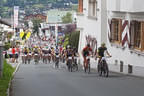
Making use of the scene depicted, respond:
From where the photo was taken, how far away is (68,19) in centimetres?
17462

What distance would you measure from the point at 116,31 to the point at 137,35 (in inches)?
192

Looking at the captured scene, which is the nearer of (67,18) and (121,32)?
(121,32)

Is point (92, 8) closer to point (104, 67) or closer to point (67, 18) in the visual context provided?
point (104, 67)

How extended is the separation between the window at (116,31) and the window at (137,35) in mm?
2774

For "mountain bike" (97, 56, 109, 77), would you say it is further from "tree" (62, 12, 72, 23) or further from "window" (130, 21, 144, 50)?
"tree" (62, 12, 72, 23)

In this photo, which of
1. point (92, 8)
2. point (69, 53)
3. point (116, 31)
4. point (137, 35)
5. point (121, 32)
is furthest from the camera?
point (92, 8)

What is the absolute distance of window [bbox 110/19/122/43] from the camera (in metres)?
30.5

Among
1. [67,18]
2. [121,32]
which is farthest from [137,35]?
[67,18]

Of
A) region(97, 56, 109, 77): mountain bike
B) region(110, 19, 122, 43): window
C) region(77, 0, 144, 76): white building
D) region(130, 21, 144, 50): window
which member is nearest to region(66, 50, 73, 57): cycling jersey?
region(77, 0, 144, 76): white building

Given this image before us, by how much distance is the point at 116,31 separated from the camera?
1254 inches

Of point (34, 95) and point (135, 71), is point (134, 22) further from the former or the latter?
point (34, 95)

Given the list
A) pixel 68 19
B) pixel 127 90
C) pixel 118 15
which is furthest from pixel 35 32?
pixel 127 90

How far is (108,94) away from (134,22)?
39.9 feet

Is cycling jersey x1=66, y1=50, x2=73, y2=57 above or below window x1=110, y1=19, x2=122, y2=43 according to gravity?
below
